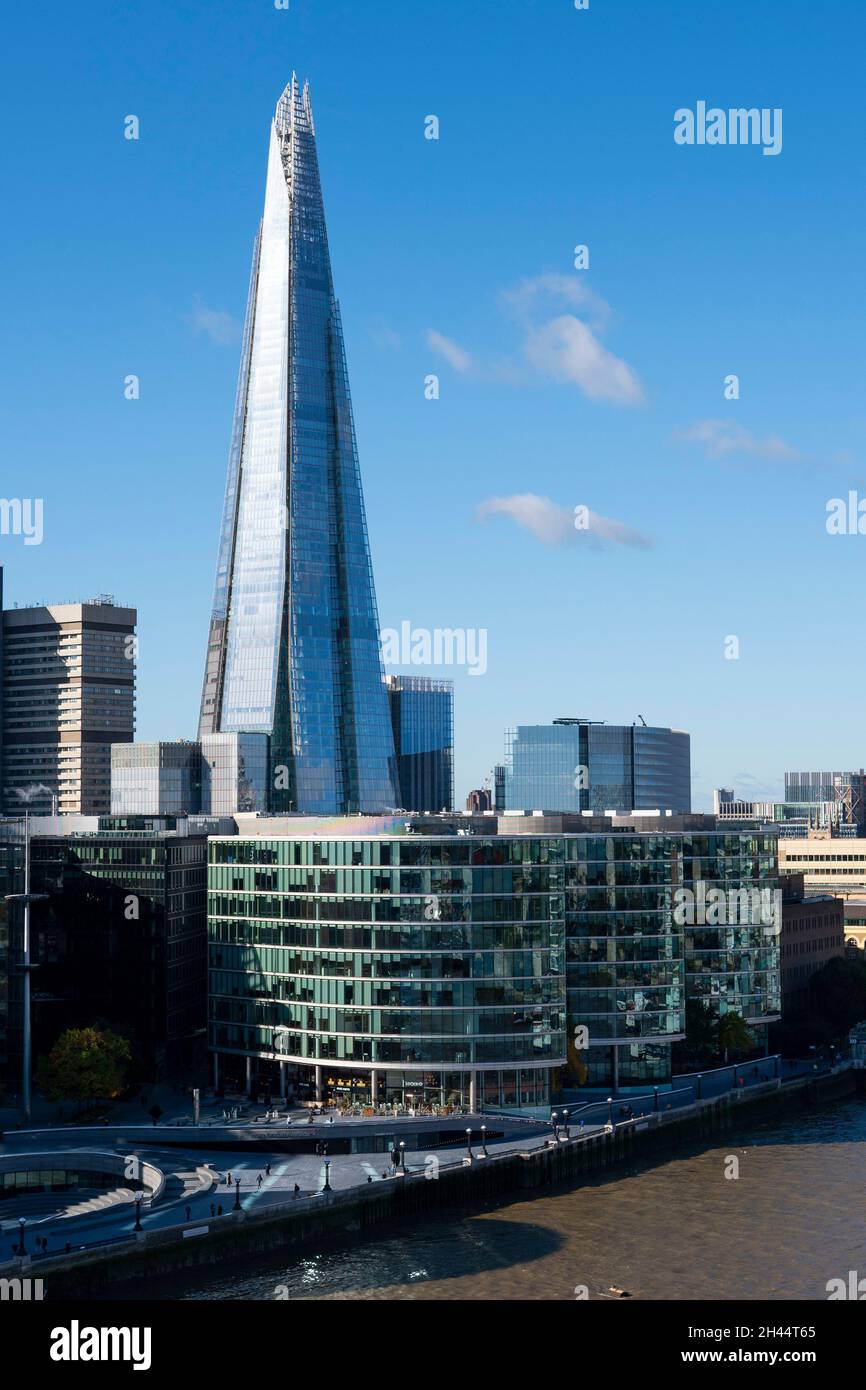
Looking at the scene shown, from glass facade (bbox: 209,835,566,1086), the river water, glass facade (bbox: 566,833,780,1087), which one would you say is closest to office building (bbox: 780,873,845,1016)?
glass facade (bbox: 566,833,780,1087)

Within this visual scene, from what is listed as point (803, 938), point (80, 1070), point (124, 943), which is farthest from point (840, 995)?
point (80, 1070)

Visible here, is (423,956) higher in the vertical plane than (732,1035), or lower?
higher

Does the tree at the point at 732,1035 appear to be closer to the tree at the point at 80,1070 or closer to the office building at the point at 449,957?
Result: the office building at the point at 449,957

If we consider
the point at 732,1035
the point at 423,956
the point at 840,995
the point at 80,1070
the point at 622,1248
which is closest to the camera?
the point at 622,1248

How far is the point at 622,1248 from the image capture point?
75.4 metres

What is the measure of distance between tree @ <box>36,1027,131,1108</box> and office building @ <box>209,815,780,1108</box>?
13053 millimetres

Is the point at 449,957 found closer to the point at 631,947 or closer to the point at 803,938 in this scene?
the point at 631,947

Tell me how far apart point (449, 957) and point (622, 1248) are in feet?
107

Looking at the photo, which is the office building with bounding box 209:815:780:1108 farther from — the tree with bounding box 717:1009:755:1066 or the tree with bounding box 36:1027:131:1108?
the tree with bounding box 36:1027:131:1108

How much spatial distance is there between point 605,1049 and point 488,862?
1838 cm

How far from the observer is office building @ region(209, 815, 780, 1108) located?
105562 millimetres

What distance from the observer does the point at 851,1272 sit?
70688 millimetres

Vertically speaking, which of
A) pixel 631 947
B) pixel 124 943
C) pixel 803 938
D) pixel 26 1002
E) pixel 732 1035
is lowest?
pixel 732 1035

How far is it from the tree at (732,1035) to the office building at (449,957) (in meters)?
2.02
